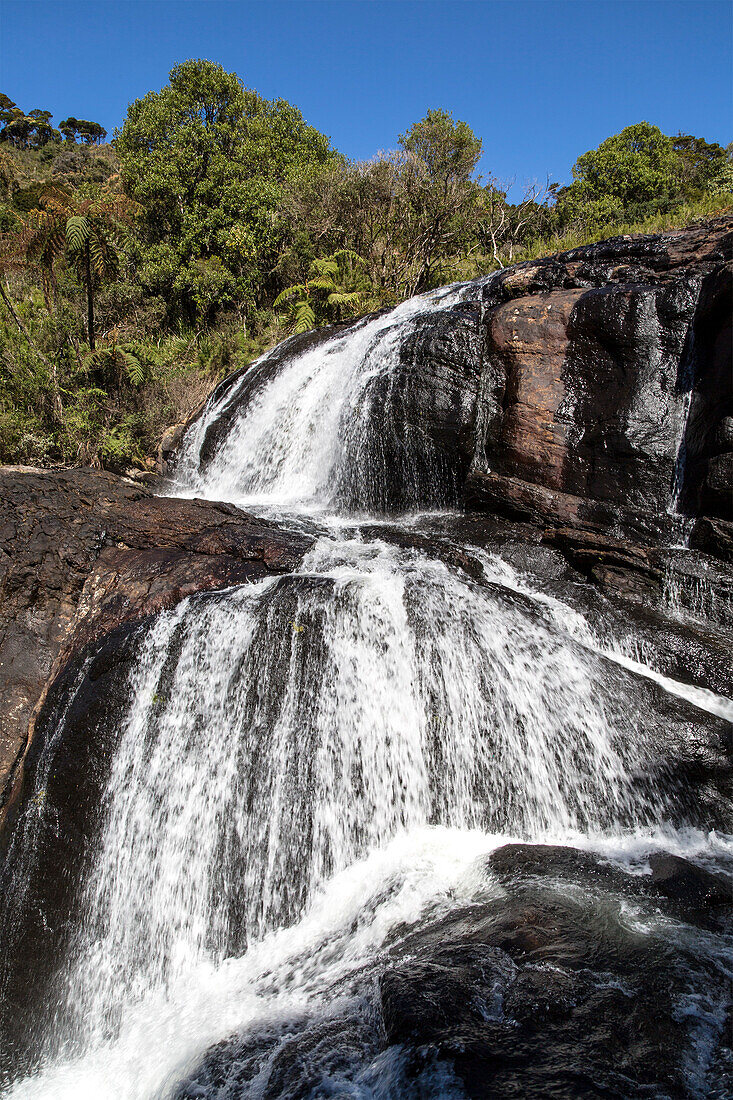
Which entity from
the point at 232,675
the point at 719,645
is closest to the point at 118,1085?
the point at 232,675

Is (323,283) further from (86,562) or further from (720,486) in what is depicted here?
(720,486)

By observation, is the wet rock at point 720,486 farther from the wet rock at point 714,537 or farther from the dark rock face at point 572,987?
the dark rock face at point 572,987

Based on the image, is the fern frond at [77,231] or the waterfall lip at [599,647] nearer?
the waterfall lip at [599,647]

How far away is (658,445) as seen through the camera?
669 cm

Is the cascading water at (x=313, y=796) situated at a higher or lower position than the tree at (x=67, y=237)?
lower

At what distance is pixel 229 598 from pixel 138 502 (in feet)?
7.15

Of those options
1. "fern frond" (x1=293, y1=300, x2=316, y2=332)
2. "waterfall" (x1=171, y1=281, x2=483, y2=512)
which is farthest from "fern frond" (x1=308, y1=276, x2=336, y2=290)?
"waterfall" (x1=171, y1=281, x2=483, y2=512)

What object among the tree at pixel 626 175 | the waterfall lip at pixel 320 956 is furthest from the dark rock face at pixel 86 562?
the tree at pixel 626 175

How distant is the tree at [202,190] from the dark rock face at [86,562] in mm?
11865

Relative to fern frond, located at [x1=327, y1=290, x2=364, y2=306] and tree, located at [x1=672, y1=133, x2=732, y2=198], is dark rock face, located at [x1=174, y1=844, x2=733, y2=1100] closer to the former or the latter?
fern frond, located at [x1=327, y1=290, x2=364, y2=306]

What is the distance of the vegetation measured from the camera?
11.7 m

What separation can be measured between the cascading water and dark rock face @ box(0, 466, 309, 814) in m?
0.56

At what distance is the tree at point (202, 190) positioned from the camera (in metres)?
15.9

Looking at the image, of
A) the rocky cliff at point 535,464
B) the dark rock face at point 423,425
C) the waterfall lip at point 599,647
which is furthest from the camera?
the dark rock face at point 423,425
